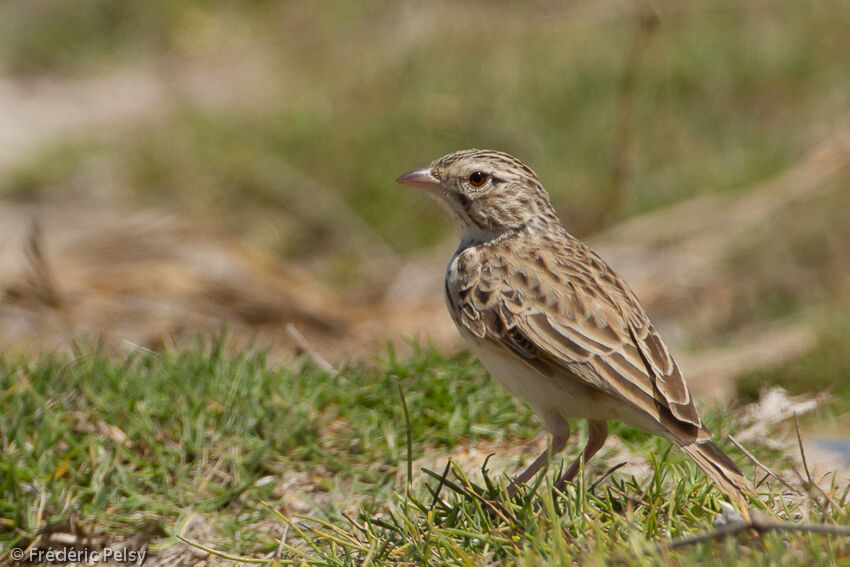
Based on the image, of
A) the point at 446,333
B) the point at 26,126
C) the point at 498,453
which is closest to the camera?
the point at 498,453

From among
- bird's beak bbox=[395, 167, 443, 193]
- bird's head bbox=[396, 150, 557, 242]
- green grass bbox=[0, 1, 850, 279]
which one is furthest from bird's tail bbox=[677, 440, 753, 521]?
green grass bbox=[0, 1, 850, 279]

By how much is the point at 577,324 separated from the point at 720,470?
0.85m

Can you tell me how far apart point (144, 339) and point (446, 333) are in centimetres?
232

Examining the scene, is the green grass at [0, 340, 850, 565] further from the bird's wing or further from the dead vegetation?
the dead vegetation

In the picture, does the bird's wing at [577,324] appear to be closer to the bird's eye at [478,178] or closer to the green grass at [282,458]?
the green grass at [282,458]

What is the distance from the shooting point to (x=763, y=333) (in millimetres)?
8758

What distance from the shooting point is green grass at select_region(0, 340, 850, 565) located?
4016mm

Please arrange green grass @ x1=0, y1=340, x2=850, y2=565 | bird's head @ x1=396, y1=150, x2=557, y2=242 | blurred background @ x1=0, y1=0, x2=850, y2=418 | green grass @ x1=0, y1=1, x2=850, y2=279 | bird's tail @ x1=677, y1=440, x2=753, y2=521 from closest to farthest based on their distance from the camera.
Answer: bird's tail @ x1=677, y1=440, x2=753, y2=521 → green grass @ x1=0, y1=340, x2=850, y2=565 → bird's head @ x1=396, y1=150, x2=557, y2=242 → blurred background @ x1=0, y1=0, x2=850, y2=418 → green grass @ x1=0, y1=1, x2=850, y2=279

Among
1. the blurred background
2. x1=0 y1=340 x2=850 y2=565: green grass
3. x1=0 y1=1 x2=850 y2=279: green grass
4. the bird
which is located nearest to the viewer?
x1=0 y1=340 x2=850 y2=565: green grass

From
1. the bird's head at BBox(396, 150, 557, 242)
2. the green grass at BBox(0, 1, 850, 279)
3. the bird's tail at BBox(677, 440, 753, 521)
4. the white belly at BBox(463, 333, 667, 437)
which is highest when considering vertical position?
the green grass at BBox(0, 1, 850, 279)

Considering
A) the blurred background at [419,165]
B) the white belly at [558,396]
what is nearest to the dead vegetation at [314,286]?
the blurred background at [419,165]

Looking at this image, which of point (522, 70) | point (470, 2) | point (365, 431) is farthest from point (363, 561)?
point (470, 2)

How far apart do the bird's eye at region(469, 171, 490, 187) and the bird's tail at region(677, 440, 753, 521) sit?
1789mm

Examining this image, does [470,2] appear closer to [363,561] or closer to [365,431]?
[365,431]
